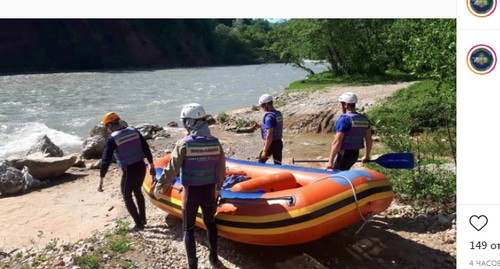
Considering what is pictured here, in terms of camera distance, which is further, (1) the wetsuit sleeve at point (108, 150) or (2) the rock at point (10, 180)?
(2) the rock at point (10, 180)

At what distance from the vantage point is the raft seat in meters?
4.81

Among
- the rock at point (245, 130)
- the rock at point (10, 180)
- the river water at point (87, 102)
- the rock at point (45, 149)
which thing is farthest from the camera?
the river water at point (87, 102)

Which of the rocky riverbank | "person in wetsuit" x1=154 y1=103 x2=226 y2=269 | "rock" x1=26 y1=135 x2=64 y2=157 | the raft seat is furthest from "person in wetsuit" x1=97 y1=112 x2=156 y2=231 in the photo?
"rock" x1=26 y1=135 x2=64 y2=157

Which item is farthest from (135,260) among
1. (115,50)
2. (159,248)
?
(115,50)

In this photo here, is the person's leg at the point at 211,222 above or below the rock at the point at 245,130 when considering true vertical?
above

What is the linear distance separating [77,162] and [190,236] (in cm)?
626

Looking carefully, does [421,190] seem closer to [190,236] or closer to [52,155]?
[190,236]

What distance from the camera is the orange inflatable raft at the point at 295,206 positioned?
4.16 metres

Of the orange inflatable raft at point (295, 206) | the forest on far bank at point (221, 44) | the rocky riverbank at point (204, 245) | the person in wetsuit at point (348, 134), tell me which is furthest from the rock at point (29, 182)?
the forest on far bank at point (221, 44)
